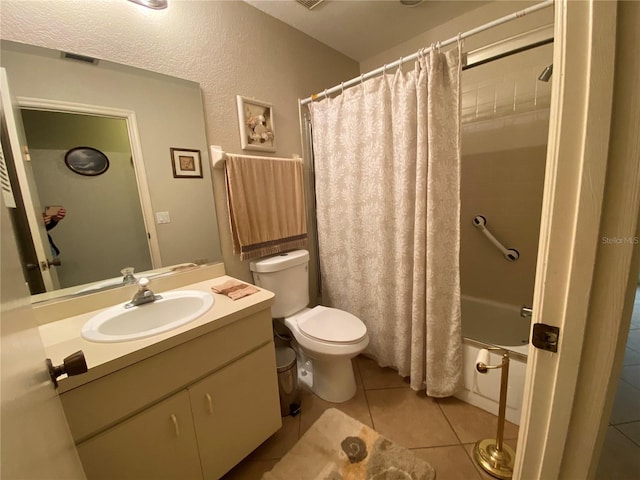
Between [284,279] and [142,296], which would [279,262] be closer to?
[284,279]

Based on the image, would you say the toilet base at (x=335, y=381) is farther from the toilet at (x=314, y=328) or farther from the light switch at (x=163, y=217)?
the light switch at (x=163, y=217)

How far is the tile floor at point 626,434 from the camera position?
755 mm

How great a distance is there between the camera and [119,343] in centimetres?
83

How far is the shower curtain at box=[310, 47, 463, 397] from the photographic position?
4.12 feet

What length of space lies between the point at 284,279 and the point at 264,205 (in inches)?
19.2

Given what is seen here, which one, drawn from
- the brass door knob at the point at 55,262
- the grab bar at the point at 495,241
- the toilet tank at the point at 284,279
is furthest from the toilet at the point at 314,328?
the grab bar at the point at 495,241

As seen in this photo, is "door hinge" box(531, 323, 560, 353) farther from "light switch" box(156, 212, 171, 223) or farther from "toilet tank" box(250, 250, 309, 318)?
"light switch" box(156, 212, 171, 223)

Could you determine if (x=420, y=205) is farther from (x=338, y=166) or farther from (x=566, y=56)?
(x=566, y=56)

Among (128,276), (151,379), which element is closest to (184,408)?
(151,379)

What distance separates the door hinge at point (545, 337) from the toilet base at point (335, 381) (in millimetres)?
1089

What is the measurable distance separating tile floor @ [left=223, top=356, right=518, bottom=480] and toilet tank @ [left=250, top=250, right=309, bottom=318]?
0.57 m

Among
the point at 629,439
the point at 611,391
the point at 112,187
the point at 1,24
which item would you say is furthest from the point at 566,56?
the point at 1,24

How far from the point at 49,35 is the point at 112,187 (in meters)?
0.58

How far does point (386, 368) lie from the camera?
5.88 ft
